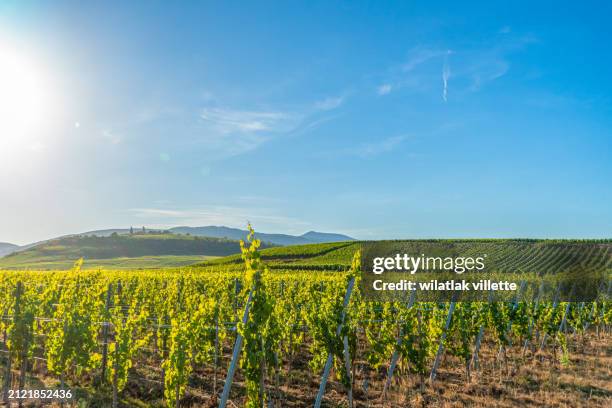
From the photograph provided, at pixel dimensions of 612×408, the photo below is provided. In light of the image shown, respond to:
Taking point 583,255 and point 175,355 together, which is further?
point 583,255

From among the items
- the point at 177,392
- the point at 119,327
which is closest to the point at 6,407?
the point at 119,327

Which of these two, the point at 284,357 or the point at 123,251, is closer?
the point at 284,357

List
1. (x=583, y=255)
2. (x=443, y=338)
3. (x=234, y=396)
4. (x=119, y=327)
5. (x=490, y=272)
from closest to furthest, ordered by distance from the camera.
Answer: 1. (x=119, y=327)
2. (x=234, y=396)
3. (x=443, y=338)
4. (x=490, y=272)
5. (x=583, y=255)

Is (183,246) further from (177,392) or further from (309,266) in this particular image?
(177,392)

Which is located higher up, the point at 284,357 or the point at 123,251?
the point at 284,357

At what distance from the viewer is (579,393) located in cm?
977

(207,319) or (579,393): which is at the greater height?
(207,319)

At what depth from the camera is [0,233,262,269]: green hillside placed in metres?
102

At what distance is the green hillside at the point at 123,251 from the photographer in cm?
10206

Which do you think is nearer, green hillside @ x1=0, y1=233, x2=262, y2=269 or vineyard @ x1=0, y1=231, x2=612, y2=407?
vineyard @ x1=0, y1=231, x2=612, y2=407

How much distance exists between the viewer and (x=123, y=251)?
416ft

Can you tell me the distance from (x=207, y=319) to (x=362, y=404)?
4.50 meters

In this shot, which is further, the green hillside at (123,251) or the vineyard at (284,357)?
the green hillside at (123,251)

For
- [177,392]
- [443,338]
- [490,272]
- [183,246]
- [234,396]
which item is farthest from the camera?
[183,246]
